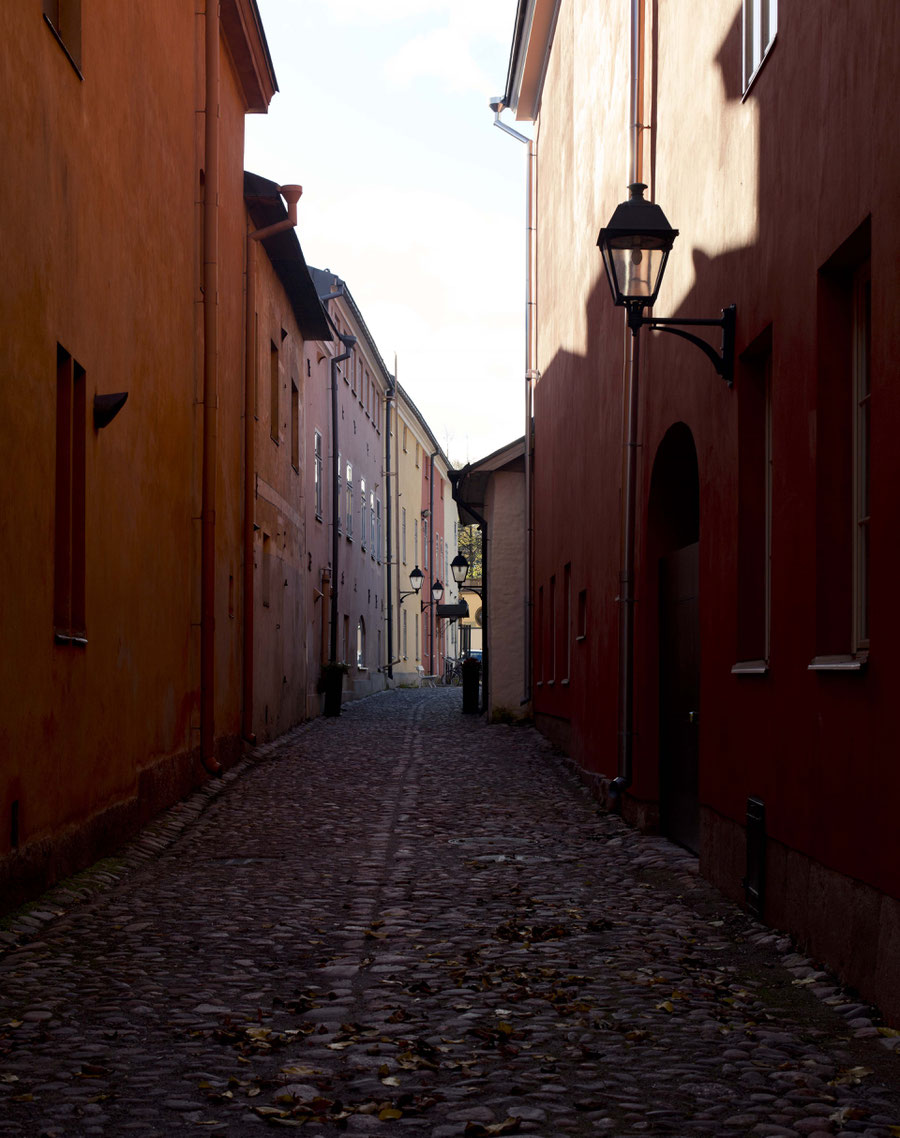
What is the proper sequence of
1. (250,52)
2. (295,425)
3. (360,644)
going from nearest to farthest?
(250,52)
(295,425)
(360,644)

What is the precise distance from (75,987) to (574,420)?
37.9 ft

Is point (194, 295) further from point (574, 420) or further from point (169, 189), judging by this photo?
point (574, 420)

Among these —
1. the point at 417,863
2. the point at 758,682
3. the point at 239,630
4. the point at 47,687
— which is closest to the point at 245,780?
the point at 239,630

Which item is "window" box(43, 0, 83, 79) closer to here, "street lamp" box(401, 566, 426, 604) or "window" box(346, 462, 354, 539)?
"window" box(346, 462, 354, 539)

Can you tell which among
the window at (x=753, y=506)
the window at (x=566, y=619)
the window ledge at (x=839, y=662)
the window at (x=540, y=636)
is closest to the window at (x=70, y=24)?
the window at (x=753, y=506)

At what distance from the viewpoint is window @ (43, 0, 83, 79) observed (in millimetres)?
8336

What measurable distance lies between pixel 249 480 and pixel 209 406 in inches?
137

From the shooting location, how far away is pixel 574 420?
16406 millimetres

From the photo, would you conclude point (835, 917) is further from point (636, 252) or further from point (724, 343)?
point (636, 252)

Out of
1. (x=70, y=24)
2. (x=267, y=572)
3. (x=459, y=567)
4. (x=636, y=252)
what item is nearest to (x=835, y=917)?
(x=636, y=252)

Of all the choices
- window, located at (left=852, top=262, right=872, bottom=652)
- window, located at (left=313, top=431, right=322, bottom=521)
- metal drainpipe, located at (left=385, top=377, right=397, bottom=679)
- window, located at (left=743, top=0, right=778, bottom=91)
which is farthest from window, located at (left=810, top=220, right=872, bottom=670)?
metal drainpipe, located at (left=385, top=377, right=397, bottom=679)

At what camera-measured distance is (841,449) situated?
19.7ft

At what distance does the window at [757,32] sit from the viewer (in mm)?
7066

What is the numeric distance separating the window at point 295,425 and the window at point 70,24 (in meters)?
14.1
